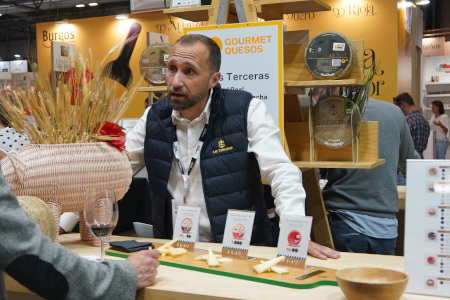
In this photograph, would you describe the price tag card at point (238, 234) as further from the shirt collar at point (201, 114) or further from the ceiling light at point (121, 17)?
the ceiling light at point (121, 17)

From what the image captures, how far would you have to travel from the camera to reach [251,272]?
5.58ft

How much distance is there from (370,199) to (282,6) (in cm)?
112

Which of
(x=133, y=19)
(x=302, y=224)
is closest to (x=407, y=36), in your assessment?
(x=133, y=19)

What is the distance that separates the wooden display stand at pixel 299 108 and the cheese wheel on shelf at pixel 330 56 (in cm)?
5

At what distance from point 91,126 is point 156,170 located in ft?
1.66

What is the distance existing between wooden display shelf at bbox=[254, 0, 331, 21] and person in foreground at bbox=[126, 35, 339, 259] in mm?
470

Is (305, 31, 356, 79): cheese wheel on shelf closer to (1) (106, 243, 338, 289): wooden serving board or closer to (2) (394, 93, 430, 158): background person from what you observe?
(1) (106, 243, 338, 289): wooden serving board

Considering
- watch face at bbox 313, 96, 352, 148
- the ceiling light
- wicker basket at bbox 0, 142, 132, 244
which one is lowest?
wicker basket at bbox 0, 142, 132, 244

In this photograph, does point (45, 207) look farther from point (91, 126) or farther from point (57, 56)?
point (57, 56)

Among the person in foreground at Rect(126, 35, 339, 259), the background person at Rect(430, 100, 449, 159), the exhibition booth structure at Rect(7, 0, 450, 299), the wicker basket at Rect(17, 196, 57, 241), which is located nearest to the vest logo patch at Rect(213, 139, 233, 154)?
the person in foreground at Rect(126, 35, 339, 259)

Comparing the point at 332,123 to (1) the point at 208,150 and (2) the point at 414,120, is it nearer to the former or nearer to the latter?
(1) the point at 208,150

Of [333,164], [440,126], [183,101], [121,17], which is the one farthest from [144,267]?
[440,126]

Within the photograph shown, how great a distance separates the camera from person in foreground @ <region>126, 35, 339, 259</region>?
2.45 metres

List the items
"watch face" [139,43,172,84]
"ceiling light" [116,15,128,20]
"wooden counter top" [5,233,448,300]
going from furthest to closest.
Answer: "ceiling light" [116,15,128,20] → "watch face" [139,43,172,84] → "wooden counter top" [5,233,448,300]
